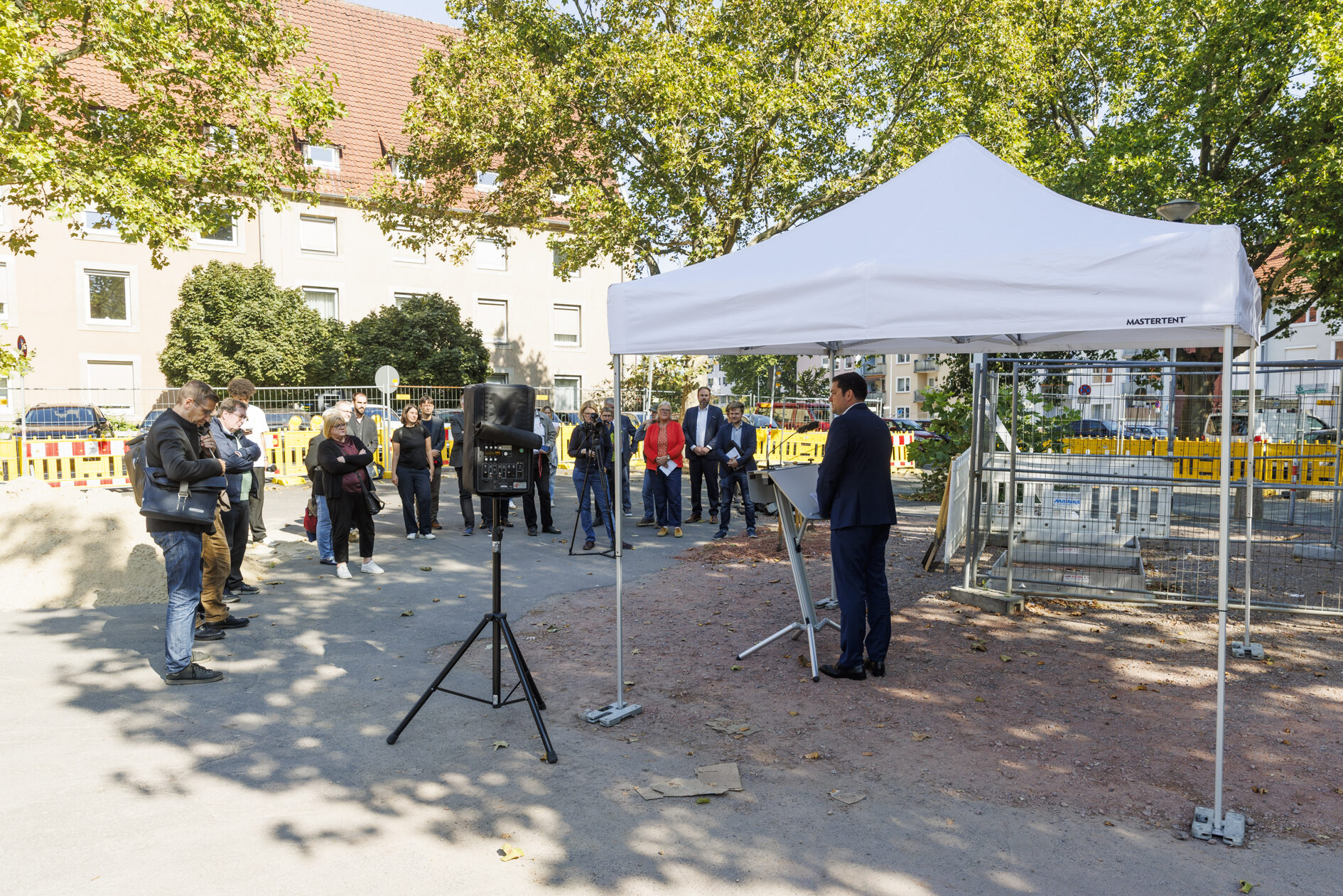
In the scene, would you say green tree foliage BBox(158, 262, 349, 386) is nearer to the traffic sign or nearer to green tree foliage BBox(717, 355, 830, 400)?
the traffic sign

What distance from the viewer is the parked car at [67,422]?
18.8 meters

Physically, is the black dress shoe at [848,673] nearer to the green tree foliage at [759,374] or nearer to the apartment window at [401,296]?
the apartment window at [401,296]

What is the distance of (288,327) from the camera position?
28906 mm

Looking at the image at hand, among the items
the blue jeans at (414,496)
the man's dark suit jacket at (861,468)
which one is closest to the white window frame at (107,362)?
the blue jeans at (414,496)

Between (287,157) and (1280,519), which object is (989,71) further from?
(287,157)

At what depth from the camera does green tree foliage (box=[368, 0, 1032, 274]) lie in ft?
57.0

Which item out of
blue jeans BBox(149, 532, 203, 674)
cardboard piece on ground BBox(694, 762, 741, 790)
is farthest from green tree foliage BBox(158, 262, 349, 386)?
cardboard piece on ground BBox(694, 762, 741, 790)

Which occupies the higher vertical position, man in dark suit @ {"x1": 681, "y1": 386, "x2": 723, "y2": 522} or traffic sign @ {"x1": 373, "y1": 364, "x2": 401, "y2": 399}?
traffic sign @ {"x1": 373, "y1": 364, "x2": 401, "y2": 399}

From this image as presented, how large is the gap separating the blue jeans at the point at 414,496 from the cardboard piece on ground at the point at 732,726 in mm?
7115

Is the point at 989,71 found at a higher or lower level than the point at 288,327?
higher

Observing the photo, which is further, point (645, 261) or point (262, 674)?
point (645, 261)

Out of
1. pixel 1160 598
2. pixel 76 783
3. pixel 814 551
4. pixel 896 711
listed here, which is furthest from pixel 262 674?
pixel 1160 598

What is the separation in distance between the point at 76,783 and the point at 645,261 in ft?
55.0

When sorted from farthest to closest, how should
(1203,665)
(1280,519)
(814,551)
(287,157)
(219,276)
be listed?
(219,276), (287,157), (814,551), (1280,519), (1203,665)
